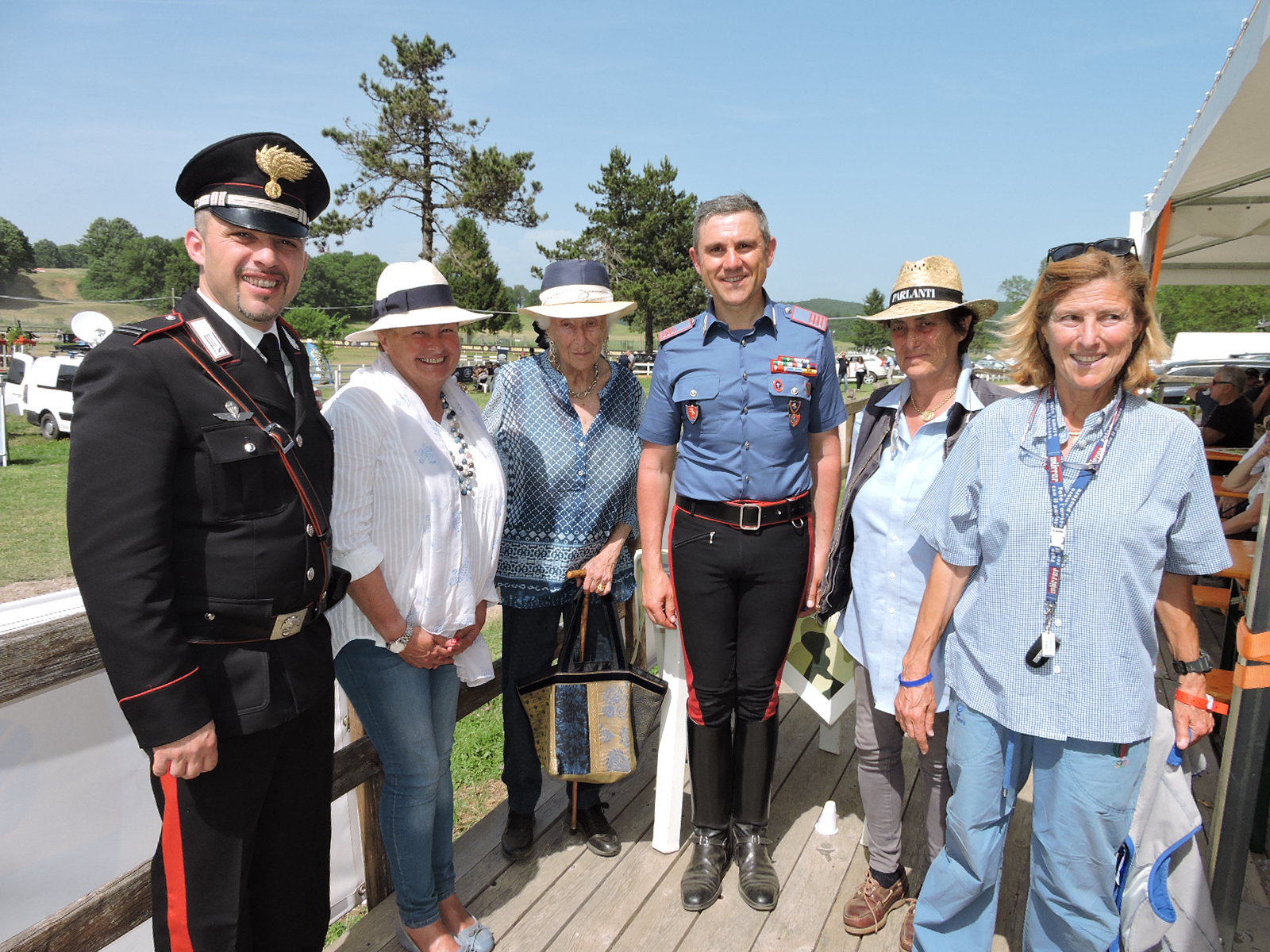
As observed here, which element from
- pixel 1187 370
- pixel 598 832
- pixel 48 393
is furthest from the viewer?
pixel 1187 370

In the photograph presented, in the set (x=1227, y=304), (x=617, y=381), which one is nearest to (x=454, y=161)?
(x=617, y=381)

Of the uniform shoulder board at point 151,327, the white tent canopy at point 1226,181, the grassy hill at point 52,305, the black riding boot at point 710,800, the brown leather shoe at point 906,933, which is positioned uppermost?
the grassy hill at point 52,305

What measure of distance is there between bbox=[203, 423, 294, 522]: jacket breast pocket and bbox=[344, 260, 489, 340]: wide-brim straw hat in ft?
2.00

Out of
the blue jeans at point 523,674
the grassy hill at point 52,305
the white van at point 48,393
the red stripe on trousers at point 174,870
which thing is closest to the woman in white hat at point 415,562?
the blue jeans at point 523,674

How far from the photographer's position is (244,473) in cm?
149

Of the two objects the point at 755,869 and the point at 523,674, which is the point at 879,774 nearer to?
the point at 755,869

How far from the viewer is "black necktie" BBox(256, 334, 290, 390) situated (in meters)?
1.64

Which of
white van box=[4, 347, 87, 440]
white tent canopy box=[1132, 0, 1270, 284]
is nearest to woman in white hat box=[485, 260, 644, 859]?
white tent canopy box=[1132, 0, 1270, 284]

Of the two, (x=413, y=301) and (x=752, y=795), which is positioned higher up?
(x=413, y=301)

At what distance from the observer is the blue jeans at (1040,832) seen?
1706 millimetres

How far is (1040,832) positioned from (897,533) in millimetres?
806

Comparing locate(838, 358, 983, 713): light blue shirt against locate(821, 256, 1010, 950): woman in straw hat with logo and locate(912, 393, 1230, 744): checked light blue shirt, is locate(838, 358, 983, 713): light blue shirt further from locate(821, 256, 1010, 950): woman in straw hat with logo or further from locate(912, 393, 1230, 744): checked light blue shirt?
locate(912, 393, 1230, 744): checked light blue shirt

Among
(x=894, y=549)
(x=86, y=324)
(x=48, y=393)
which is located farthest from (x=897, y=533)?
(x=48, y=393)

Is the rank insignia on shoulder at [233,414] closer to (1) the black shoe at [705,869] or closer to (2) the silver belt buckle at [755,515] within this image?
(2) the silver belt buckle at [755,515]
